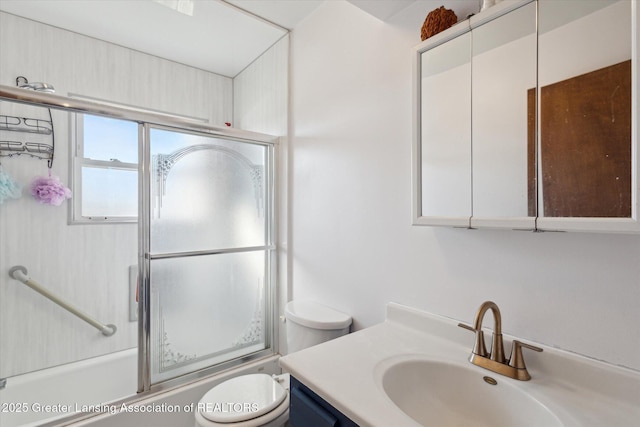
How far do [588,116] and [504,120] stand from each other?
0.20m

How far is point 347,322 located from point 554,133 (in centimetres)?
112

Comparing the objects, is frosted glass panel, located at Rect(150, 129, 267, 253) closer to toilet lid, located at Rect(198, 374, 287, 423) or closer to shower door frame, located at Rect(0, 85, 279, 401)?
shower door frame, located at Rect(0, 85, 279, 401)

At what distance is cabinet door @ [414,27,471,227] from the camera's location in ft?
3.31

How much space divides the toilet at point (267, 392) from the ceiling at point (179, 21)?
1796mm

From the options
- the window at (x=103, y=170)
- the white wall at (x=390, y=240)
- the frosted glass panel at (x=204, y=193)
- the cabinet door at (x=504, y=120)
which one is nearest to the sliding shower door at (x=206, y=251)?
the frosted glass panel at (x=204, y=193)

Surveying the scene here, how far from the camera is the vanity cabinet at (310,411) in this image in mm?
758

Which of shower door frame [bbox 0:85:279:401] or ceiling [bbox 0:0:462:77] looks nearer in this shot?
shower door frame [bbox 0:85:279:401]

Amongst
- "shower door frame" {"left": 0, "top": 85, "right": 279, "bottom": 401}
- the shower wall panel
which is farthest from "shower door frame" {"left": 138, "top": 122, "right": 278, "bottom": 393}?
the shower wall panel

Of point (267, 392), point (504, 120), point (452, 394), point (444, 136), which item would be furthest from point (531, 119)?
point (267, 392)

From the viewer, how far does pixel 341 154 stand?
1.61 metres

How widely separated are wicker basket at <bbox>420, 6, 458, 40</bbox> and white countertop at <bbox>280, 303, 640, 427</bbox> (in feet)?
3.35

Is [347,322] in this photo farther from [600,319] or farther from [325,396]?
[600,319]

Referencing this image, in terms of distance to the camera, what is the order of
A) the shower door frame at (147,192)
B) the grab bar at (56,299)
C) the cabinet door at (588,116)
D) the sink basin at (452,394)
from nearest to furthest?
1. the cabinet door at (588,116)
2. the sink basin at (452,394)
3. the shower door frame at (147,192)
4. the grab bar at (56,299)

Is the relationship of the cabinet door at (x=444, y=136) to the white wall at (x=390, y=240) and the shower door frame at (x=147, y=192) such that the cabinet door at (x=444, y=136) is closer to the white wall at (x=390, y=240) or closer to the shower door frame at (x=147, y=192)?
the white wall at (x=390, y=240)
